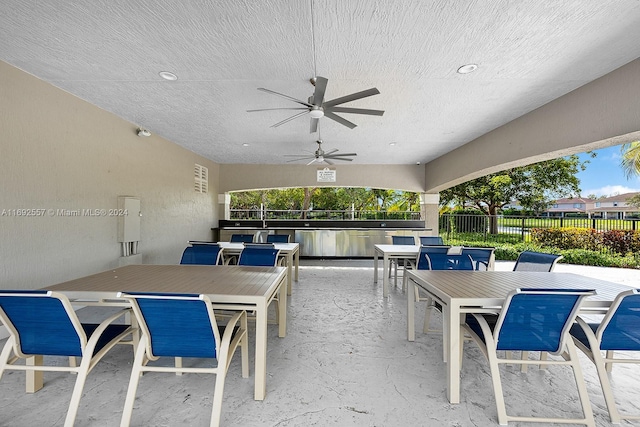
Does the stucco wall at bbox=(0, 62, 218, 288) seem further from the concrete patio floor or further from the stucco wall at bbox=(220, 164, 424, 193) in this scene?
the stucco wall at bbox=(220, 164, 424, 193)

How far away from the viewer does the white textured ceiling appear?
2.11 meters

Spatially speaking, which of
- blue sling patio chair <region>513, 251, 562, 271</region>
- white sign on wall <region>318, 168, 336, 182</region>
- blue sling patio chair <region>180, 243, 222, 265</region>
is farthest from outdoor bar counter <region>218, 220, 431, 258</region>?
blue sling patio chair <region>513, 251, 562, 271</region>

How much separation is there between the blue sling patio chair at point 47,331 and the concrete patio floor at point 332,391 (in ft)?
1.13

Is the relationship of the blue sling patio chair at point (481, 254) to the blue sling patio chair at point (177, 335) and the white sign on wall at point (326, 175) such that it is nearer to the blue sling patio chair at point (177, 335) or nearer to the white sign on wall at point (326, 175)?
the blue sling patio chair at point (177, 335)

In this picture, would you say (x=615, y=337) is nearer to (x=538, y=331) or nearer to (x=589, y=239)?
(x=538, y=331)

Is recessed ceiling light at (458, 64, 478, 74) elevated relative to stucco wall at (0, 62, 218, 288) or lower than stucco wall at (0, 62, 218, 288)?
elevated

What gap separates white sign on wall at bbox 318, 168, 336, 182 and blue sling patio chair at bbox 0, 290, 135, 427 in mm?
7094

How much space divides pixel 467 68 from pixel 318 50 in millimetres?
1588

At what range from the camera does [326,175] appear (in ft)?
27.7

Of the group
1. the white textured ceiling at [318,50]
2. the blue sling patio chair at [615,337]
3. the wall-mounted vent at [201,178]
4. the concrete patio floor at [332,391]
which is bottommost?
the concrete patio floor at [332,391]

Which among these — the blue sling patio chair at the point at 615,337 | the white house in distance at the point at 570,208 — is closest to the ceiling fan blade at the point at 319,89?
the blue sling patio chair at the point at 615,337

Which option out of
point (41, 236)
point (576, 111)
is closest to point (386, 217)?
point (576, 111)

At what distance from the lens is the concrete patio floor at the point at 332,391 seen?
5.74 feet

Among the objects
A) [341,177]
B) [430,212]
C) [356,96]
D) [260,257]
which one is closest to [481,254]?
[356,96]
